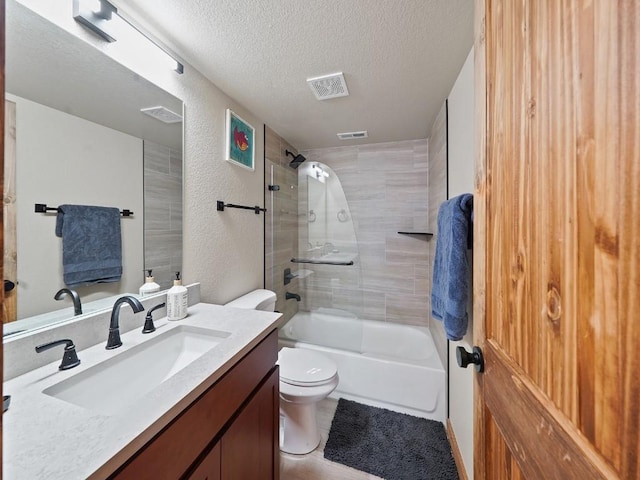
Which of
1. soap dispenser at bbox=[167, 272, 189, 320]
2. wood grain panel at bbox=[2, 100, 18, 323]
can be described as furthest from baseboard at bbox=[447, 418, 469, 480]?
wood grain panel at bbox=[2, 100, 18, 323]

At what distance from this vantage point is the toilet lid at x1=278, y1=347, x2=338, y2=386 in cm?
149

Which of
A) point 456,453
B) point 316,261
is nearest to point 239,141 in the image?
point 316,261

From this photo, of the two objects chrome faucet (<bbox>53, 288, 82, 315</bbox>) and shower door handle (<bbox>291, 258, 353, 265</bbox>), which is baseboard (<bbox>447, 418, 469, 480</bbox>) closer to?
shower door handle (<bbox>291, 258, 353, 265</bbox>)

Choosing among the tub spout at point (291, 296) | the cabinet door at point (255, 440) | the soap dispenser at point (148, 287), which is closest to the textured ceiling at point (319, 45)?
the soap dispenser at point (148, 287)

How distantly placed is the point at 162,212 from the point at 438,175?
1983 mm

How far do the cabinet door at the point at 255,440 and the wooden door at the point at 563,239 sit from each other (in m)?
0.77

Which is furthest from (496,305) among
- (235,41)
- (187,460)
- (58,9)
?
(58,9)

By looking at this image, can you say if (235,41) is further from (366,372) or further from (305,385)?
(366,372)

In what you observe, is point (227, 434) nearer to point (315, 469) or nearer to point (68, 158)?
point (315, 469)

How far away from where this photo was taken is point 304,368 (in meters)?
1.60

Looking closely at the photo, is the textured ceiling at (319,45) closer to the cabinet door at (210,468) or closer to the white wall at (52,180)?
the white wall at (52,180)

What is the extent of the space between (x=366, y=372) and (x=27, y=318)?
1.90 metres

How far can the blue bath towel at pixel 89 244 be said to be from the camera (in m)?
0.88

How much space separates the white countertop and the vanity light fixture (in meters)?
1.23
